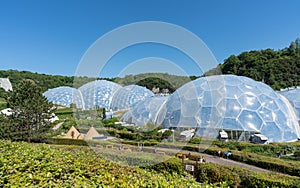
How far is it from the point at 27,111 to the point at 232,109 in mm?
14051

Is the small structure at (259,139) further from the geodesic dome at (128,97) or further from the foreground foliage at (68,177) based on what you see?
the geodesic dome at (128,97)

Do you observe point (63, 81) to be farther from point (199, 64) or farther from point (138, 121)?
point (199, 64)

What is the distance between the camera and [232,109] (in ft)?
49.7

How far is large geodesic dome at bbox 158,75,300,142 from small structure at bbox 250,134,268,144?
0.50 metres

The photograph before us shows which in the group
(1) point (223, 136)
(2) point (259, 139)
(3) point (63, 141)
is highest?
(1) point (223, 136)

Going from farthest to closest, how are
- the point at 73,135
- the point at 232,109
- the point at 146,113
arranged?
the point at 146,113
the point at 73,135
the point at 232,109

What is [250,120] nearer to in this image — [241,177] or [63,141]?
[241,177]

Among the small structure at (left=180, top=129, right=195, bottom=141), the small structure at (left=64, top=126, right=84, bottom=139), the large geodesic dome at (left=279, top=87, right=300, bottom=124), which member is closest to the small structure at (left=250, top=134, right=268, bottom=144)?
the small structure at (left=180, top=129, right=195, bottom=141)

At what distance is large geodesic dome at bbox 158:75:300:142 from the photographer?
1463 cm

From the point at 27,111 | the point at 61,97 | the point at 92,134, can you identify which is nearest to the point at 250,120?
the point at 92,134

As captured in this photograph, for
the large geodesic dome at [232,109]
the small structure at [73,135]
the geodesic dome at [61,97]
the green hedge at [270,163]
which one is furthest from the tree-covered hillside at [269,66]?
the geodesic dome at [61,97]

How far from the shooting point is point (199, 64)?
6.38 meters

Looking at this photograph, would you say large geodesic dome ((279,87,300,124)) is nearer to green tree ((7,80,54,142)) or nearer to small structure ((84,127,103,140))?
small structure ((84,127,103,140))

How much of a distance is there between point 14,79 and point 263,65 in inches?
2546
